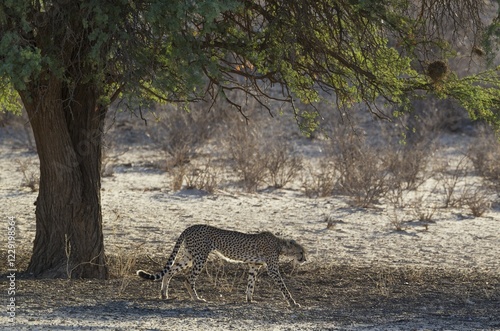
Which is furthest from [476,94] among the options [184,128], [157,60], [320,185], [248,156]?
[184,128]

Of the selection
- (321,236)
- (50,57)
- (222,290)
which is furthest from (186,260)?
(321,236)

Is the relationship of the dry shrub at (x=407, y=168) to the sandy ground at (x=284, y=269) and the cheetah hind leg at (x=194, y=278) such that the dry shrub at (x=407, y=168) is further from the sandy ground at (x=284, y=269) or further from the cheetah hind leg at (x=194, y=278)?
the cheetah hind leg at (x=194, y=278)

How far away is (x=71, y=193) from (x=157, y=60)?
89.6 inches

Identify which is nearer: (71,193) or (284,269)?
(71,193)

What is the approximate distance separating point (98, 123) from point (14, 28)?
2463mm

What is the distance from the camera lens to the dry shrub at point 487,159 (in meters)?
18.4

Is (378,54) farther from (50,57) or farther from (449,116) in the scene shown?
(449,116)

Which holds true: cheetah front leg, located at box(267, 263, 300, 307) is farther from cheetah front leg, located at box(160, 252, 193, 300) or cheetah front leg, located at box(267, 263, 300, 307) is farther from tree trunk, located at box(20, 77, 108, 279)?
tree trunk, located at box(20, 77, 108, 279)

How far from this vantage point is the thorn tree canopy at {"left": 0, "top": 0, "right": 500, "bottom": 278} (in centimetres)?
857

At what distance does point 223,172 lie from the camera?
18.0 meters

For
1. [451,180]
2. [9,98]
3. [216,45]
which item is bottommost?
[451,180]

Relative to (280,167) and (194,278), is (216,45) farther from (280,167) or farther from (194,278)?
(280,167)

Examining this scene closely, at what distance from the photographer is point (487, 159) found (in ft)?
63.4

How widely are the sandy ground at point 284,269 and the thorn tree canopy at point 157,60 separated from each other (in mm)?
1019
